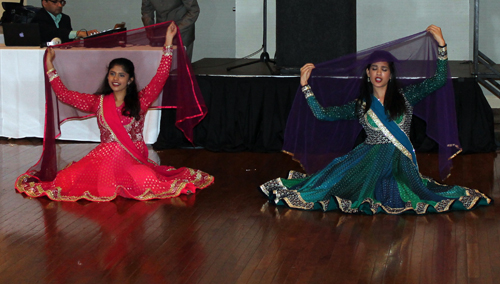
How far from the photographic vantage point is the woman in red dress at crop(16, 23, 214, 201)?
3.83 m

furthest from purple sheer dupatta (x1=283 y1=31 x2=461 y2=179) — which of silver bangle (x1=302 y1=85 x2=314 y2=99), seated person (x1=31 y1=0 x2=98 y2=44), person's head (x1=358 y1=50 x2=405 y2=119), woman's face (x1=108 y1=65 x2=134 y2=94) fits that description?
seated person (x1=31 y1=0 x2=98 y2=44)

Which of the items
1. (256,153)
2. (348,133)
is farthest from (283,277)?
(256,153)

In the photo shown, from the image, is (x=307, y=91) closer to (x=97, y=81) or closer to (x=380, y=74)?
(x=380, y=74)

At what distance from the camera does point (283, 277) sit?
2621 mm

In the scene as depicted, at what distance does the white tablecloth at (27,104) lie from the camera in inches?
211

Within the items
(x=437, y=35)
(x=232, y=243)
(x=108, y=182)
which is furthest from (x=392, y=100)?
(x=108, y=182)

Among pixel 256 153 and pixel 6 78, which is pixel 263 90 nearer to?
pixel 256 153

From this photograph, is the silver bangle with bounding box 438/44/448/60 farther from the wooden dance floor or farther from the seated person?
the seated person

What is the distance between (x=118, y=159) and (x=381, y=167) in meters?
1.63

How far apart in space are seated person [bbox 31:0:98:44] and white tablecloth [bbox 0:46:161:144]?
0.31m

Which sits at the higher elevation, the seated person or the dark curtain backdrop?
the seated person

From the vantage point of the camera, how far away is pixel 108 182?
3.84 m

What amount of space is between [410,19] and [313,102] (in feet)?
14.2

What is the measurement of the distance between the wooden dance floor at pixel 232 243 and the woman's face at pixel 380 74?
771mm
